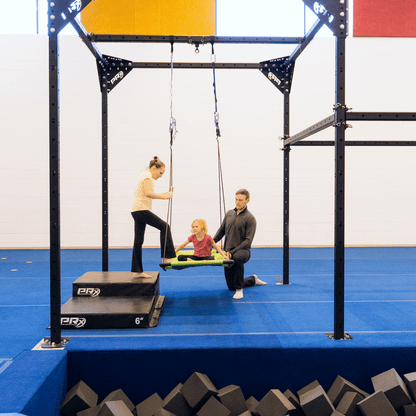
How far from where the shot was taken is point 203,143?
322 inches

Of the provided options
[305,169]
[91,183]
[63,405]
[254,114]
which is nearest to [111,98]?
[91,183]

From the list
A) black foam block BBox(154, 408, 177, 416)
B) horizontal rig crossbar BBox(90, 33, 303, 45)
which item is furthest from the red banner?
black foam block BBox(154, 408, 177, 416)

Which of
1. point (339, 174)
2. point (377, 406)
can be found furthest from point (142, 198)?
point (377, 406)

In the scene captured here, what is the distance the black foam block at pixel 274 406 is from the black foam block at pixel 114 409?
91 centimetres

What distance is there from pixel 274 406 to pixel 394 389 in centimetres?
87

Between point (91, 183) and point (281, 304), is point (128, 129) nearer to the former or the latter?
point (91, 183)

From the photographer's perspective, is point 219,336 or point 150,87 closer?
point 219,336

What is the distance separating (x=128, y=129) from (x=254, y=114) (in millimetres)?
2968

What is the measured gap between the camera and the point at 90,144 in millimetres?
8109

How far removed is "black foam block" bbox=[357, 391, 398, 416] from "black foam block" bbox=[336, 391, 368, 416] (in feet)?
0.13

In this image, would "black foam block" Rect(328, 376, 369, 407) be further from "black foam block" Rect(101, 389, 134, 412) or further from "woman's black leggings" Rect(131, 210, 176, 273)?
"woman's black leggings" Rect(131, 210, 176, 273)

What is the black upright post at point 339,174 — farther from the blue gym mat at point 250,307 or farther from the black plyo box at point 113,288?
the black plyo box at point 113,288

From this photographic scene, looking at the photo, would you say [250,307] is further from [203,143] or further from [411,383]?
[203,143]

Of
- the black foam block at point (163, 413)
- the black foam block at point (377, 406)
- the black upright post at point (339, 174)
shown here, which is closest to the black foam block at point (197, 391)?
the black foam block at point (163, 413)
